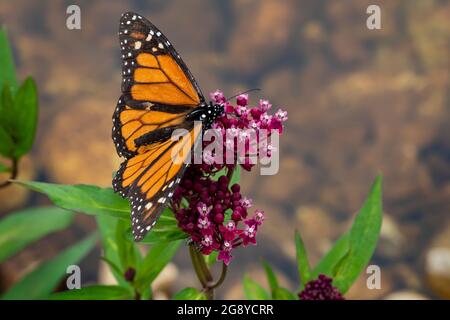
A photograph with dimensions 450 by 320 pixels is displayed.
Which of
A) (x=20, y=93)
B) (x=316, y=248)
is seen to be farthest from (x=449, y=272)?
(x=20, y=93)

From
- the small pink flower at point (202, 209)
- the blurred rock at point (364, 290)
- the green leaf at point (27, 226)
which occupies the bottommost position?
the blurred rock at point (364, 290)

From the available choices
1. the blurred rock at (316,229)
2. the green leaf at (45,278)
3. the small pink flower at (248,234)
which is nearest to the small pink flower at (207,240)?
the small pink flower at (248,234)

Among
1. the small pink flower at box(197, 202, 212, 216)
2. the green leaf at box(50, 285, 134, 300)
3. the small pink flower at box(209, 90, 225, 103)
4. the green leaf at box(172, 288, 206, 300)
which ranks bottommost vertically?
the green leaf at box(50, 285, 134, 300)

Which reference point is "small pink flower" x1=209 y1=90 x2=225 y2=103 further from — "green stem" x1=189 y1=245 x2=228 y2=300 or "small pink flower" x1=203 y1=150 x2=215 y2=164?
"green stem" x1=189 y1=245 x2=228 y2=300

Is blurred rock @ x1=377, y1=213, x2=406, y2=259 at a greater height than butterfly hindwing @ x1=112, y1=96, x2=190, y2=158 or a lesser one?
lesser

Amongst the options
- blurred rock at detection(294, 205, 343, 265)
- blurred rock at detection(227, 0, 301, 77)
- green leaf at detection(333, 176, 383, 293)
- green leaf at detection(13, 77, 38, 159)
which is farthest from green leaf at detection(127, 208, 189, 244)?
blurred rock at detection(227, 0, 301, 77)

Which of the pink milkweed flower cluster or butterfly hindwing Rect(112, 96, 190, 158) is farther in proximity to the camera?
butterfly hindwing Rect(112, 96, 190, 158)

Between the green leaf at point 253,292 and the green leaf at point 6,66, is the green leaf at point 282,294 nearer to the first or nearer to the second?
the green leaf at point 253,292
